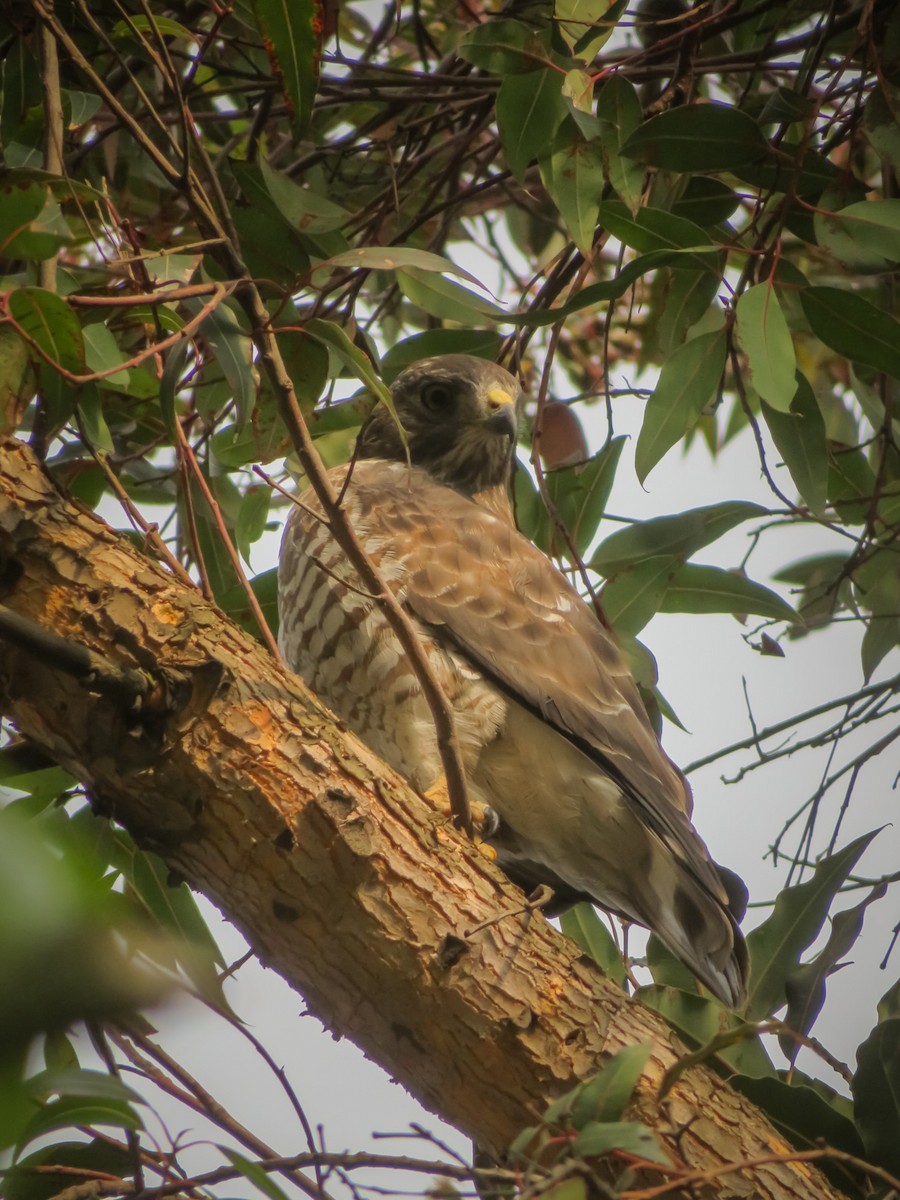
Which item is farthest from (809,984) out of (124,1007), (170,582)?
(124,1007)

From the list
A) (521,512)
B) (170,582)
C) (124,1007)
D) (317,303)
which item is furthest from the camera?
(521,512)

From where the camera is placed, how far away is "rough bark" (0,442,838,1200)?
208 cm

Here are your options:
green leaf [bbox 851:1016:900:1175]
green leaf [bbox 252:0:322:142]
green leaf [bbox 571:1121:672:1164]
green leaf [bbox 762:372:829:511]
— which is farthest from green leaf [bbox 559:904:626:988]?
green leaf [bbox 252:0:322:142]

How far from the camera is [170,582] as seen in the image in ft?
7.16

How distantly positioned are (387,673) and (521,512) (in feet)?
2.98

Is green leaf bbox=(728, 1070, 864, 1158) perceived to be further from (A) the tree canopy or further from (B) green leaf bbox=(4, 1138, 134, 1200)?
(B) green leaf bbox=(4, 1138, 134, 1200)

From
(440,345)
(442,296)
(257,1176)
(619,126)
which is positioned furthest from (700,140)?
(257,1176)

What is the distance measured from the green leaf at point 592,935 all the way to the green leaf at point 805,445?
1370 millimetres

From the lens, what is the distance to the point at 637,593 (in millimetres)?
3428

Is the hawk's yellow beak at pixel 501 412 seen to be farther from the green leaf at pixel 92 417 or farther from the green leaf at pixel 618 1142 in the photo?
the green leaf at pixel 618 1142

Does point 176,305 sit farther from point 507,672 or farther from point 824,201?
point 824,201

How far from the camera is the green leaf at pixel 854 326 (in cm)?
278

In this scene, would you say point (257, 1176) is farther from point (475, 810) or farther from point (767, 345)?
point (767, 345)

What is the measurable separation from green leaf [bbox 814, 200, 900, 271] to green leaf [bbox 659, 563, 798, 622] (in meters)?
0.91
